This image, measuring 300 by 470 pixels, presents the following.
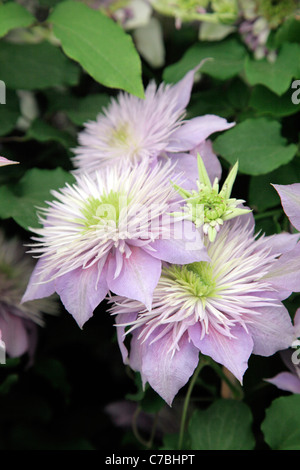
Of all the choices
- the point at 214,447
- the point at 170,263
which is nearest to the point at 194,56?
the point at 170,263

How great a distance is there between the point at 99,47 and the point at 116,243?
0.26 metres

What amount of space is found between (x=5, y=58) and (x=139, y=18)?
0.20 meters

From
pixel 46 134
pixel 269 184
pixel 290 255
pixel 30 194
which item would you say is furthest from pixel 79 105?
pixel 290 255

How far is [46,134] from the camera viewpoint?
0.72 meters

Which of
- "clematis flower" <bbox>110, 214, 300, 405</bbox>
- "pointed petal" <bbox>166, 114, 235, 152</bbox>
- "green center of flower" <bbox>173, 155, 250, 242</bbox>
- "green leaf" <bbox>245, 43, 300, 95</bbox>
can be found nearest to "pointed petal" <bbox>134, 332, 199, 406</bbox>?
"clematis flower" <bbox>110, 214, 300, 405</bbox>

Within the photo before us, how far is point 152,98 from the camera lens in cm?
62

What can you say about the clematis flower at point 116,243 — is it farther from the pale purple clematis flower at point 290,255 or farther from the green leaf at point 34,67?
the green leaf at point 34,67

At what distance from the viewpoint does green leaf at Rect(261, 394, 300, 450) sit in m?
0.57

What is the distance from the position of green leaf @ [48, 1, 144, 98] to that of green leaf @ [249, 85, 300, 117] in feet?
0.55

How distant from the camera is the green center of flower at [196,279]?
19.6 inches

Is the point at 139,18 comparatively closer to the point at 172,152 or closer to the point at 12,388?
the point at 172,152

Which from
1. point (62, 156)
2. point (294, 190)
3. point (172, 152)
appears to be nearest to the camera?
point (294, 190)

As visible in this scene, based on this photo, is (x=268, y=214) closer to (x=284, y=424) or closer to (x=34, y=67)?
(x=284, y=424)

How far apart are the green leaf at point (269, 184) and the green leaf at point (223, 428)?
0.23 m
